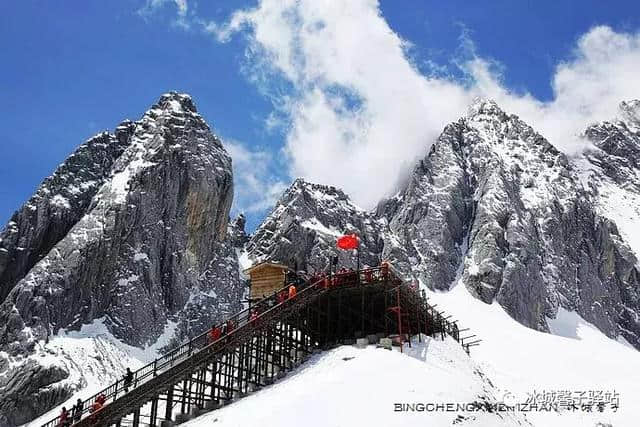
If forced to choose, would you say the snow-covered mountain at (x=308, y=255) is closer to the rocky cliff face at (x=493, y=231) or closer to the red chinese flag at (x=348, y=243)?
the rocky cliff face at (x=493, y=231)

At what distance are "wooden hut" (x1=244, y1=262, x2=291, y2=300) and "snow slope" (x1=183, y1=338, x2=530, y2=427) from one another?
1802 centimetres

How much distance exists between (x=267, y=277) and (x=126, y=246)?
4292 cm

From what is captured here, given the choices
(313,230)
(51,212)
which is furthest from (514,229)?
(51,212)

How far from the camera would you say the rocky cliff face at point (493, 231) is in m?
128

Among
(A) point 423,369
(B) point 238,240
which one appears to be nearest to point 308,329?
(A) point 423,369

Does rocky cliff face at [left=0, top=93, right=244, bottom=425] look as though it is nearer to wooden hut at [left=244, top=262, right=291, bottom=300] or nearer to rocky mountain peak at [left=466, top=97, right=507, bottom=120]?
wooden hut at [left=244, top=262, right=291, bottom=300]

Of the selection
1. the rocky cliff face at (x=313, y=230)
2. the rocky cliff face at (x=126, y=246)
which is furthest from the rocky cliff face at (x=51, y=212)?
the rocky cliff face at (x=313, y=230)

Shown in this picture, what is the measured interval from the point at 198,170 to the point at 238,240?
34.2 metres

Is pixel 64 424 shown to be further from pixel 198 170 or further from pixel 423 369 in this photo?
pixel 198 170

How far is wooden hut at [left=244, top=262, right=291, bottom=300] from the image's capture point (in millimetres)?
59000

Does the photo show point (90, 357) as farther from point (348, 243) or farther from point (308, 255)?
point (308, 255)

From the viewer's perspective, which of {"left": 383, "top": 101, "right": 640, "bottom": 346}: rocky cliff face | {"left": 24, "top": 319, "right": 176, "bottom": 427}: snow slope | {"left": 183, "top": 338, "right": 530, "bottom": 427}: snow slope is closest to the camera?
{"left": 183, "top": 338, "right": 530, "bottom": 427}: snow slope

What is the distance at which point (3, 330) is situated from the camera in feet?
265

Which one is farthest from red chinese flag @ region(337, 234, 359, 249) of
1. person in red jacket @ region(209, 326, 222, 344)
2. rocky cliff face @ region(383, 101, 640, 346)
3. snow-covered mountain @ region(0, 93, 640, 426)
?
rocky cliff face @ region(383, 101, 640, 346)
